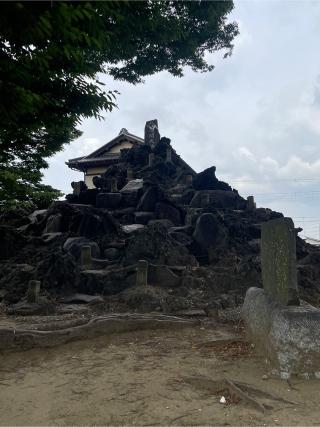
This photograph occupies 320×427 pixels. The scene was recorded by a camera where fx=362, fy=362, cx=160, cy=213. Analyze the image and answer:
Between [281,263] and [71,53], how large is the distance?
13.6ft

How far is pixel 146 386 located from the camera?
15.4 feet

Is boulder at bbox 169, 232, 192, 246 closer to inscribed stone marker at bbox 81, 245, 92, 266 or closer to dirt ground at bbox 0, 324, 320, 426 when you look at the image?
inscribed stone marker at bbox 81, 245, 92, 266

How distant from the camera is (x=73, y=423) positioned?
3816mm

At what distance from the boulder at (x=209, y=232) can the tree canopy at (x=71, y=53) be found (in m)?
6.08

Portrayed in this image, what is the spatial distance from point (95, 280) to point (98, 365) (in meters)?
5.57

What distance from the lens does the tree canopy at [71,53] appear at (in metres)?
3.31

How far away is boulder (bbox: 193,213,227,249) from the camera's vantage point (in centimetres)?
1484

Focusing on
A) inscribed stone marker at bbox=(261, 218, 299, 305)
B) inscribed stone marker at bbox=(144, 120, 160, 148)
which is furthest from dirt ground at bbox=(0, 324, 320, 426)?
inscribed stone marker at bbox=(144, 120, 160, 148)

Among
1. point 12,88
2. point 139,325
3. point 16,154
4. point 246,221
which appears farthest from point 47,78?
point 246,221

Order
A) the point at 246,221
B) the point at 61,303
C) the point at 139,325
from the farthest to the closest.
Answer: the point at 246,221
the point at 61,303
the point at 139,325

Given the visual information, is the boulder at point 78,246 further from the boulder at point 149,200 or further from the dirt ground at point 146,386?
the dirt ground at point 146,386

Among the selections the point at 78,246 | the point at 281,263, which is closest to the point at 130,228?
the point at 78,246

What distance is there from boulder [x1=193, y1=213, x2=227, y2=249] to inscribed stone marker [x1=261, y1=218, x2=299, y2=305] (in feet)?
28.9

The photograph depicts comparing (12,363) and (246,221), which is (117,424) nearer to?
(12,363)
